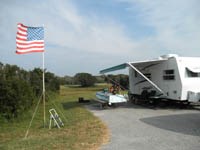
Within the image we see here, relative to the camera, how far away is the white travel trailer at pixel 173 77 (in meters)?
12.3

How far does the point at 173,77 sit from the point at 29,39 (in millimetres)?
7482

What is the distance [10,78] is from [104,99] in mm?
5238

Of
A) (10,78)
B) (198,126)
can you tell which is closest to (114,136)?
(198,126)

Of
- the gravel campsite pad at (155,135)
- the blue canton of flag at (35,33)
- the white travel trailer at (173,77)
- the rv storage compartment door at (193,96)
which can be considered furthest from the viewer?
the white travel trailer at (173,77)

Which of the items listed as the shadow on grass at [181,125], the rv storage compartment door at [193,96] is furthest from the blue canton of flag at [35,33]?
the rv storage compartment door at [193,96]

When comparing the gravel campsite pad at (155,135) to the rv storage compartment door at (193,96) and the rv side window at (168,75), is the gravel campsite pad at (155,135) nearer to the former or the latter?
the rv storage compartment door at (193,96)

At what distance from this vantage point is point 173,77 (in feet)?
42.5

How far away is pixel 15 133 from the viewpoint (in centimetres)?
982

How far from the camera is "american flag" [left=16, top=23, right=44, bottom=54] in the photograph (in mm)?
9061

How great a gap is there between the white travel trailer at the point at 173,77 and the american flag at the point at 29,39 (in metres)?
5.79

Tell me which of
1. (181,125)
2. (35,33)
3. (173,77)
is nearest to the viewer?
(181,125)

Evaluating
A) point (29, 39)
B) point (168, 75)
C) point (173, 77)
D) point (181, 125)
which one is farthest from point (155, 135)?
point (168, 75)

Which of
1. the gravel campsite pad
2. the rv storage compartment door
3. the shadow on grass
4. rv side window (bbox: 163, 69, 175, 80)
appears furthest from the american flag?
the rv storage compartment door

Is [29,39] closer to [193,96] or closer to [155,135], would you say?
[155,135]
